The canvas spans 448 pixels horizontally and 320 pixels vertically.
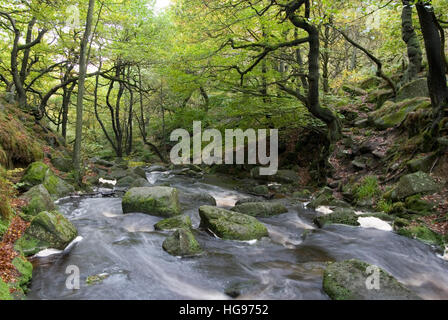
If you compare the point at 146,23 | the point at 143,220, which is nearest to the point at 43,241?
the point at 143,220

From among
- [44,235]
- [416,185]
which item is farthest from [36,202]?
[416,185]

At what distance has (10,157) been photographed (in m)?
8.12

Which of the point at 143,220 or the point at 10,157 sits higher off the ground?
the point at 10,157

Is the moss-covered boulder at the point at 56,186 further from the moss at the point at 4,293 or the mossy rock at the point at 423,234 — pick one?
the mossy rock at the point at 423,234

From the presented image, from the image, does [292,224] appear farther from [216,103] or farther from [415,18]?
[415,18]

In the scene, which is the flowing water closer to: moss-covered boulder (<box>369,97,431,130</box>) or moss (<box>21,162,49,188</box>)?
moss (<box>21,162,49,188</box>)

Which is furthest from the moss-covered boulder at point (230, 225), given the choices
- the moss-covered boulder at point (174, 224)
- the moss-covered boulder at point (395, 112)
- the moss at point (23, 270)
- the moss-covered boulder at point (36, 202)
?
the moss-covered boulder at point (395, 112)

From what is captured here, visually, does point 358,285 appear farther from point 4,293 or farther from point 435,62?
point 435,62

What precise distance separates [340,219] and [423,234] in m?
1.70

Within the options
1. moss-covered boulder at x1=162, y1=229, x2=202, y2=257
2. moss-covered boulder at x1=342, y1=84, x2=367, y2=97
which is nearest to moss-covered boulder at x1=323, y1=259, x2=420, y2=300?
moss-covered boulder at x1=162, y1=229, x2=202, y2=257

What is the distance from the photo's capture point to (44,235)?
4.87 metres

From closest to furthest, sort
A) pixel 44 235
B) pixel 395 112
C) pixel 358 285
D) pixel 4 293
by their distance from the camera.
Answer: pixel 4 293, pixel 358 285, pixel 44 235, pixel 395 112

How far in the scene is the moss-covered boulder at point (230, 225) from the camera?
592 cm
